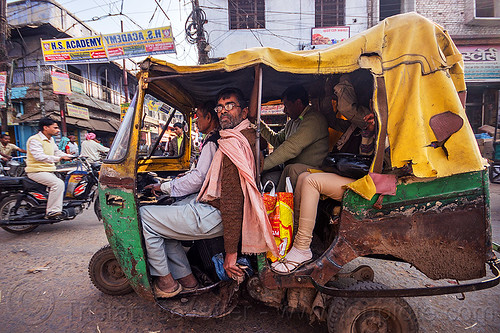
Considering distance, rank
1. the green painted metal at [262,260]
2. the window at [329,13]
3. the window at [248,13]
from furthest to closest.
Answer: the window at [248,13]
the window at [329,13]
the green painted metal at [262,260]

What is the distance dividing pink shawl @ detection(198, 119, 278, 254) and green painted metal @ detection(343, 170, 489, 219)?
0.70m

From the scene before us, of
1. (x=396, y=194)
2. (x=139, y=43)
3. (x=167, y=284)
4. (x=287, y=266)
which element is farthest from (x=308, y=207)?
(x=139, y=43)

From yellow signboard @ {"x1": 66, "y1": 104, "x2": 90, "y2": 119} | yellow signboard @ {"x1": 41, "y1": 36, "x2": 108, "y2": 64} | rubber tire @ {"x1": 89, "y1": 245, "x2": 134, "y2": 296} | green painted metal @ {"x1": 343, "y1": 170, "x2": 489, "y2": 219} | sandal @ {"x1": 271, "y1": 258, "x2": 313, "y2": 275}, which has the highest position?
yellow signboard @ {"x1": 41, "y1": 36, "x2": 108, "y2": 64}

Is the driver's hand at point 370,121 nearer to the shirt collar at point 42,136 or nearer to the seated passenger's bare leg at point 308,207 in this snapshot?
the seated passenger's bare leg at point 308,207

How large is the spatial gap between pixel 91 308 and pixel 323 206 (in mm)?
2467

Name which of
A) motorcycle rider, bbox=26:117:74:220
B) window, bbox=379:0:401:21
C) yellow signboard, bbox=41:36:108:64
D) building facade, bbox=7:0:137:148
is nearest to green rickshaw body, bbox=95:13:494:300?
motorcycle rider, bbox=26:117:74:220

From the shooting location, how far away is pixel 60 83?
11.5 meters

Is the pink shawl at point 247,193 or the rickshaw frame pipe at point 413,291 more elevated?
the pink shawl at point 247,193

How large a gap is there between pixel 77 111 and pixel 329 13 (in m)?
15.4

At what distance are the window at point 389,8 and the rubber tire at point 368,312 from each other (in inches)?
588

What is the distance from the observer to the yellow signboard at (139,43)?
10320 mm

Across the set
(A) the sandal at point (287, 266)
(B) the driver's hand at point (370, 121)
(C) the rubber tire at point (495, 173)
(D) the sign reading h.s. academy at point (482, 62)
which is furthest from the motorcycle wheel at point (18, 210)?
(D) the sign reading h.s. academy at point (482, 62)

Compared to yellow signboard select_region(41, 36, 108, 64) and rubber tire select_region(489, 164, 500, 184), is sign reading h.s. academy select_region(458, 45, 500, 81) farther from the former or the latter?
yellow signboard select_region(41, 36, 108, 64)

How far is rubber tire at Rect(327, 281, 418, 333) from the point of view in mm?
1875
